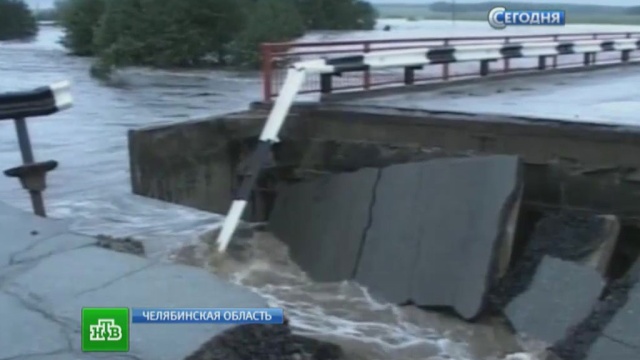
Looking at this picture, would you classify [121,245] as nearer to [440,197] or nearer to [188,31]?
[440,197]

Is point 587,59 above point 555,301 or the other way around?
the other way around

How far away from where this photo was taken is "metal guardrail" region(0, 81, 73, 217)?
8242 mm

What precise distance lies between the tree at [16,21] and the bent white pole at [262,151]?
6580 cm

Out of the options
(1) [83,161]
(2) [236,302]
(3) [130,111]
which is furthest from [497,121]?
(3) [130,111]

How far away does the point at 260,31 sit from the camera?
46.4m

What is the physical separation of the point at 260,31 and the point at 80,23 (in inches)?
636

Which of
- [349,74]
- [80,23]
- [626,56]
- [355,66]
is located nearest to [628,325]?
[355,66]

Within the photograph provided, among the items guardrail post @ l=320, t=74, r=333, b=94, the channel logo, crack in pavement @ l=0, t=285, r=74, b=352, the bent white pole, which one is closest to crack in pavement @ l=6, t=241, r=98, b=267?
crack in pavement @ l=0, t=285, r=74, b=352

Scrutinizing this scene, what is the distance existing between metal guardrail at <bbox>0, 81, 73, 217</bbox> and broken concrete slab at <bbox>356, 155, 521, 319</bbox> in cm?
367

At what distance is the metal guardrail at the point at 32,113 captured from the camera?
8.24m

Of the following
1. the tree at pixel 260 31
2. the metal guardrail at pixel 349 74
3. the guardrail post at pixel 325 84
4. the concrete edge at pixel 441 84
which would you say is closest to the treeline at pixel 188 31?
the tree at pixel 260 31

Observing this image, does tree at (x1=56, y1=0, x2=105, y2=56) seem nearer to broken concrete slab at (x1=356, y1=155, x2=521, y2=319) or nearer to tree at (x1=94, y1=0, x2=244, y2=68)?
tree at (x1=94, y1=0, x2=244, y2=68)

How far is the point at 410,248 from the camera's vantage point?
10703 mm

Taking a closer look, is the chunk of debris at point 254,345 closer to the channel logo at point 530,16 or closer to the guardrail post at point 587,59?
the channel logo at point 530,16
